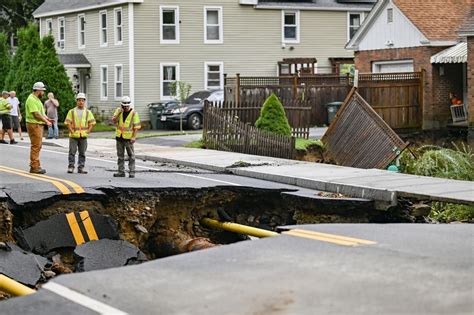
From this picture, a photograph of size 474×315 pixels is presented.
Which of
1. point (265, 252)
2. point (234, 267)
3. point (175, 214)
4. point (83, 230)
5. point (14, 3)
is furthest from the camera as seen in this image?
point (14, 3)

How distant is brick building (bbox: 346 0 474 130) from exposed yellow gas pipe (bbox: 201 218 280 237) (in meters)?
17.9

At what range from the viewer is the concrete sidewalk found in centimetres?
1467

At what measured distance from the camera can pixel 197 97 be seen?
3938 cm

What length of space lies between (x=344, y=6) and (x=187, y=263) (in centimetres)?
3804

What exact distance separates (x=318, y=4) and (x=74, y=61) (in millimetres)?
12303

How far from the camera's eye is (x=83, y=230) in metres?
13.2

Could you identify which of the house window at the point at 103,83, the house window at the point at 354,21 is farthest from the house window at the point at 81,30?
the house window at the point at 354,21

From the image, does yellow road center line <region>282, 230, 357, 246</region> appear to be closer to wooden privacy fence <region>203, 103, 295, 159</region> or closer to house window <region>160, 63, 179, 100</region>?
wooden privacy fence <region>203, 103, 295, 159</region>

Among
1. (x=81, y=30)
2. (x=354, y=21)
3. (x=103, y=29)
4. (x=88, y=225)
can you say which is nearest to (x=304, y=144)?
(x=88, y=225)

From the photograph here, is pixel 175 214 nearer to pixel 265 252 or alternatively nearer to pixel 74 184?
pixel 74 184

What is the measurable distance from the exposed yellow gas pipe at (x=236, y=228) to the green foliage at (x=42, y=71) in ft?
80.1

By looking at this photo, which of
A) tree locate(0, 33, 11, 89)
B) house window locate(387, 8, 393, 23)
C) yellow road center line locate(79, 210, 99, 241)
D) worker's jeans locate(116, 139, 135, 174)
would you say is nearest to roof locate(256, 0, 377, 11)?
house window locate(387, 8, 393, 23)

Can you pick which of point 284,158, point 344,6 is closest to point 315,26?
point 344,6

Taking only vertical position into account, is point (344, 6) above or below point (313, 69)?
above
